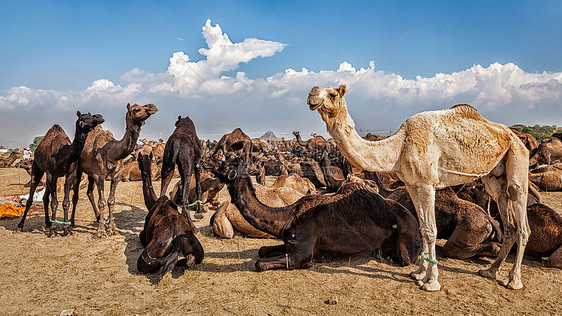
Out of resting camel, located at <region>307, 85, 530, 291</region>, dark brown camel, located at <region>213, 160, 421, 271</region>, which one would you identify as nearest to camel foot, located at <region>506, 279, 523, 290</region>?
resting camel, located at <region>307, 85, 530, 291</region>

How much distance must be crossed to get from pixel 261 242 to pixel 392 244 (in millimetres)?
3065

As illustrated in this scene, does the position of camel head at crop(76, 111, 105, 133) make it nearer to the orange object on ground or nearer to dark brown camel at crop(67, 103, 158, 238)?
dark brown camel at crop(67, 103, 158, 238)

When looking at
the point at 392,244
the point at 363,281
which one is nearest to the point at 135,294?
the point at 363,281

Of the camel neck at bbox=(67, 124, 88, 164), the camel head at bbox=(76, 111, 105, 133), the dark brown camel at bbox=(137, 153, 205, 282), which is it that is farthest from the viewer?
the camel neck at bbox=(67, 124, 88, 164)

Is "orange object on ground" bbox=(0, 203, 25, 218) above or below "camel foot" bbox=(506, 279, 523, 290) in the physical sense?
below

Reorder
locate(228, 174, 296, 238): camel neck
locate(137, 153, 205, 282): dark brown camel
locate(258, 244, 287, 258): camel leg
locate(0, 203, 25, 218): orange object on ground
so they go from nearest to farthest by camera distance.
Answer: locate(137, 153, 205, 282): dark brown camel < locate(228, 174, 296, 238): camel neck < locate(258, 244, 287, 258): camel leg < locate(0, 203, 25, 218): orange object on ground

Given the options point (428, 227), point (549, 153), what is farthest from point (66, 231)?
point (549, 153)

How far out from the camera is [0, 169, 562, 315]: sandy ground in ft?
14.6

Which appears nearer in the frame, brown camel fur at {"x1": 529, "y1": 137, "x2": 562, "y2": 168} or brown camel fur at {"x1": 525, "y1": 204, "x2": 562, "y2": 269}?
brown camel fur at {"x1": 525, "y1": 204, "x2": 562, "y2": 269}

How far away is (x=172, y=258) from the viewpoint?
17.1 ft

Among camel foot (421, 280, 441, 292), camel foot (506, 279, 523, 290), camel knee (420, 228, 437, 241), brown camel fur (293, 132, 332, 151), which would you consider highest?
brown camel fur (293, 132, 332, 151)

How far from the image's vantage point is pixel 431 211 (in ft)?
16.2

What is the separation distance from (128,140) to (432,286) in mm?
7140

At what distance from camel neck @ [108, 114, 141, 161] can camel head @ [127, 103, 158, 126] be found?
0.54 feet
